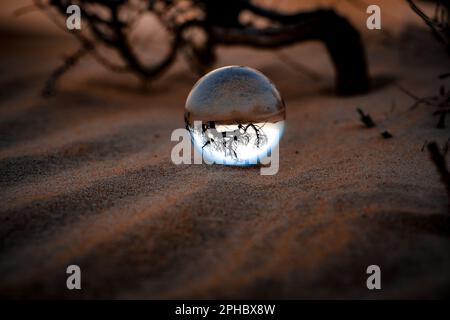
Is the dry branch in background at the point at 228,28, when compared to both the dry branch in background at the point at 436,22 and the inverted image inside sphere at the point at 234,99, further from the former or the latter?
the inverted image inside sphere at the point at 234,99

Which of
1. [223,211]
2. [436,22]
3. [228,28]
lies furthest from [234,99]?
[228,28]

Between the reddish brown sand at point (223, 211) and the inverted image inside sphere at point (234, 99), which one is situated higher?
the inverted image inside sphere at point (234, 99)

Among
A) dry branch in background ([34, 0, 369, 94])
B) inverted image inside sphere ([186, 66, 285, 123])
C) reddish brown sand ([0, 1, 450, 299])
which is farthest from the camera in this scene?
dry branch in background ([34, 0, 369, 94])

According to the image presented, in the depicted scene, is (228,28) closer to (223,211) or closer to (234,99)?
(234,99)

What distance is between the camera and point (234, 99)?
6.28 feet

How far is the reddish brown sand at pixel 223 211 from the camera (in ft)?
4.48

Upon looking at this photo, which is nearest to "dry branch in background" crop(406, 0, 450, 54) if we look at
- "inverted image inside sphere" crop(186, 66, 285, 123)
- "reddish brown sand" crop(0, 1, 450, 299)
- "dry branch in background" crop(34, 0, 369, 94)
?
"reddish brown sand" crop(0, 1, 450, 299)

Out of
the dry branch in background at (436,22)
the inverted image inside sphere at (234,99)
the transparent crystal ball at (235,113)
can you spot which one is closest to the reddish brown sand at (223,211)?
the transparent crystal ball at (235,113)

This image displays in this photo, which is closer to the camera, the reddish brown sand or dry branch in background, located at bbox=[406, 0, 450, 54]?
the reddish brown sand

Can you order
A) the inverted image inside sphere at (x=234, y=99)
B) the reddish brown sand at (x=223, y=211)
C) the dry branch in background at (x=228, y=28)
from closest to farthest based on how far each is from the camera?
the reddish brown sand at (x=223, y=211)
the inverted image inside sphere at (x=234, y=99)
the dry branch in background at (x=228, y=28)

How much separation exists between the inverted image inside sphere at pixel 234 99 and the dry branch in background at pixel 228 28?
1.54 metres

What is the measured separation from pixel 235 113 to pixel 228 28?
2.14 metres

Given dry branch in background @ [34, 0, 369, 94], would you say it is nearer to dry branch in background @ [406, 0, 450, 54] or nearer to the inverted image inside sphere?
dry branch in background @ [406, 0, 450, 54]

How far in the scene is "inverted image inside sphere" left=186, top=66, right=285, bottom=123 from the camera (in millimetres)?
1911
